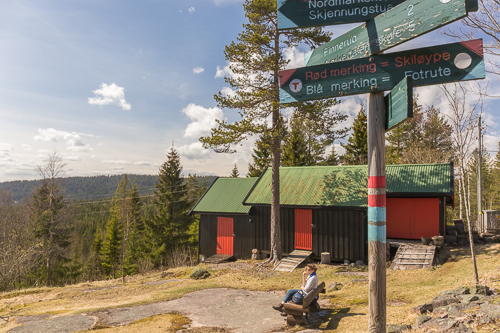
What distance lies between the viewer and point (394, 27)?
3848 mm

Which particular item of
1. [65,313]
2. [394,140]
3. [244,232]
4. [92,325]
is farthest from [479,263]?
[394,140]

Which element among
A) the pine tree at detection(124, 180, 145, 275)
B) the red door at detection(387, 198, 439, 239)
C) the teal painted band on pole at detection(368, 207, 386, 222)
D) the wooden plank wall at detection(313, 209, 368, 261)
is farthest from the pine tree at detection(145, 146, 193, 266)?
the teal painted band on pole at detection(368, 207, 386, 222)

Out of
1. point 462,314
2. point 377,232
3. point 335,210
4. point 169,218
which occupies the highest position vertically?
point 377,232

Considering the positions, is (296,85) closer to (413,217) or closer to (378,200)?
(378,200)

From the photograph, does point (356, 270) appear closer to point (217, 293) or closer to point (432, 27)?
point (217, 293)

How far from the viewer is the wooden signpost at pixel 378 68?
355 centimetres

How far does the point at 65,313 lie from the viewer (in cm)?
1032

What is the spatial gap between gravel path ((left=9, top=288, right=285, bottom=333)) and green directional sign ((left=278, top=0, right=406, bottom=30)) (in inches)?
273

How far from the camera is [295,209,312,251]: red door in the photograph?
59.8 feet

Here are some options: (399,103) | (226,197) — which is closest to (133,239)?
(226,197)

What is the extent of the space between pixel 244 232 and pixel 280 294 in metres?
9.72

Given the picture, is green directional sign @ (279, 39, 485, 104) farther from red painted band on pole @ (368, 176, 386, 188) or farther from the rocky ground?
the rocky ground

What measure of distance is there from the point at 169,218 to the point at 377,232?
34975mm

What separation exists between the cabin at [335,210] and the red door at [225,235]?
2.9 inches
